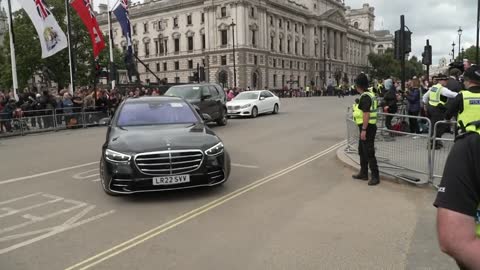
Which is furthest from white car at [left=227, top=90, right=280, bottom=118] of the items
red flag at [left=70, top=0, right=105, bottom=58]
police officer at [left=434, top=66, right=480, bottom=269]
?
police officer at [left=434, top=66, right=480, bottom=269]

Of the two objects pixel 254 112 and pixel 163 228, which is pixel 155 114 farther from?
pixel 254 112

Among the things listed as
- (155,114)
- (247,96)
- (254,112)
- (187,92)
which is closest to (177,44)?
(247,96)

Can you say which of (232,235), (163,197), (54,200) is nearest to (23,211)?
(54,200)

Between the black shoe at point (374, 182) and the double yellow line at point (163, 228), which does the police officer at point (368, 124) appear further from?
the double yellow line at point (163, 228)

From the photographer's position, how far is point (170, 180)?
6.72 m

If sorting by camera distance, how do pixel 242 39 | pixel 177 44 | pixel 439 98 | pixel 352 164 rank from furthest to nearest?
pixel 177 44 → pixel 242 39 → pixel 439 98 → pixel 352 164

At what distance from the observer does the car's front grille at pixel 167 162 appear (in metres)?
6.64

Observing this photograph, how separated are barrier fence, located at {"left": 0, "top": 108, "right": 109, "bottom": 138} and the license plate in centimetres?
1386

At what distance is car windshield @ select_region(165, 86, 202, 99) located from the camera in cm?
1873

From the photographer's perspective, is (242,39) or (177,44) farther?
(177,44)

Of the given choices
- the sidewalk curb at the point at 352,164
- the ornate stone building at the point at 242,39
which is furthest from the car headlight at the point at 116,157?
the ornate stone building at the point at 242,39

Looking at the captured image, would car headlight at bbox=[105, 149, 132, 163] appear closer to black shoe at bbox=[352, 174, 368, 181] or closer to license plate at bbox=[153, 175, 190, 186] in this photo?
license plate at bbox=[153, 175, 190, 186]

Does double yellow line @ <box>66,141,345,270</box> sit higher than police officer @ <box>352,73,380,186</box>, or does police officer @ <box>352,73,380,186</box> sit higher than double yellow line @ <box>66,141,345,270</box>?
police officer @ <box>352,73,380,186</box>

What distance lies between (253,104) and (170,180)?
18.1 m
